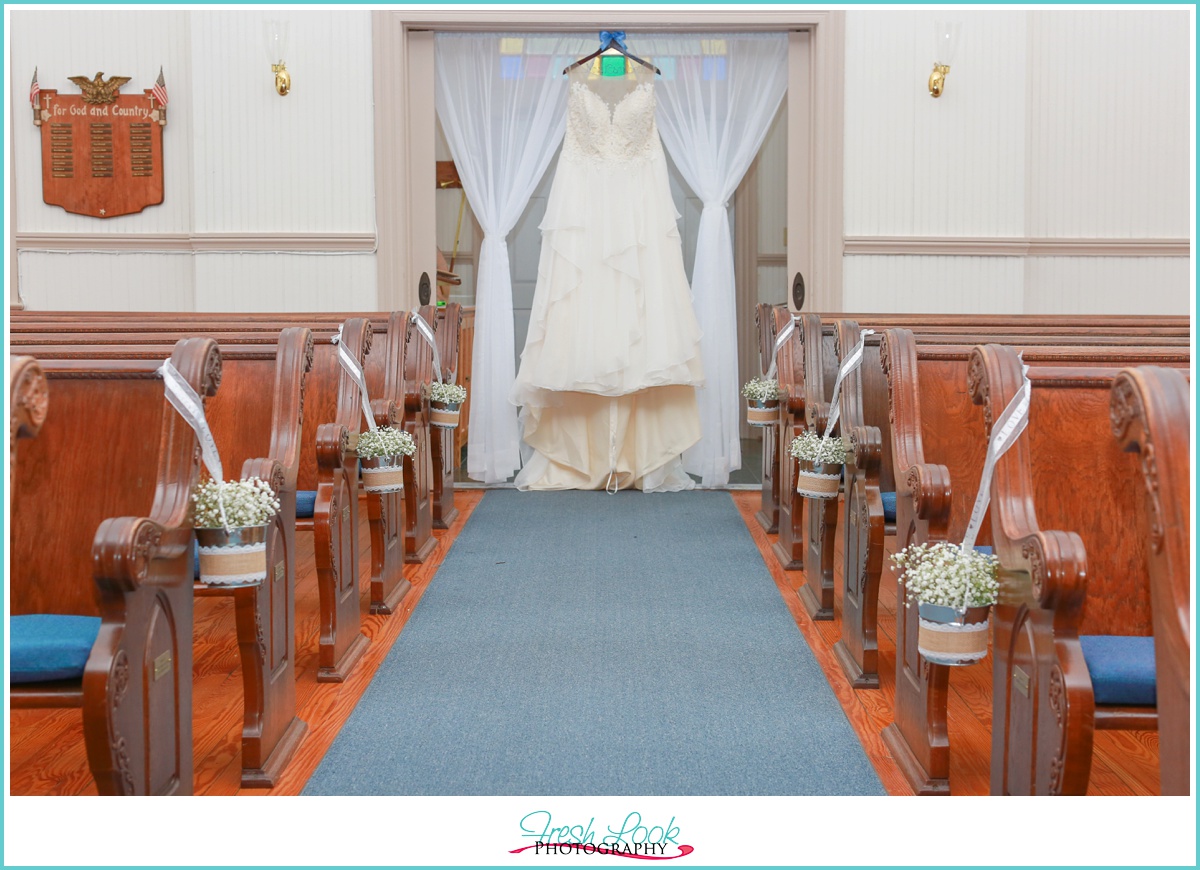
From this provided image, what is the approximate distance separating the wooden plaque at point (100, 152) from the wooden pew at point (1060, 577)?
199 inches

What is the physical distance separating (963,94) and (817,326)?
257 cm

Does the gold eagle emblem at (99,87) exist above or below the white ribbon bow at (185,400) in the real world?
above

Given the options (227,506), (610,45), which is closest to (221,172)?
(610,45)

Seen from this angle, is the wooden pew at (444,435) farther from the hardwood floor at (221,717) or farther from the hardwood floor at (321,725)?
the hardwood floor at (321,725)

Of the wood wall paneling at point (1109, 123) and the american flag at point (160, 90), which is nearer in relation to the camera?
the american flag at point (160, 90)

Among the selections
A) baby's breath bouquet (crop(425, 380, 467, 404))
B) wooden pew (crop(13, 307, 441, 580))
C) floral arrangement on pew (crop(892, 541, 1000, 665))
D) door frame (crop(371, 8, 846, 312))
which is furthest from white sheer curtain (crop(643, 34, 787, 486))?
floral arrangement on pew (crop(892, 541, 1000, 665))

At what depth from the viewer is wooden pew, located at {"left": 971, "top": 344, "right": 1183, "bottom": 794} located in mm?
1580

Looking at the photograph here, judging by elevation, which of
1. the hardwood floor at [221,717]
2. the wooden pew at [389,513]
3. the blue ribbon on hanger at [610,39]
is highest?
the blue ribbon on hanger at [610,39]

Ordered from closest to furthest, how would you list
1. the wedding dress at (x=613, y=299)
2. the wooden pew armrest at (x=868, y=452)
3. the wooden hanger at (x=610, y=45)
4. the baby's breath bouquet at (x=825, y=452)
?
the wooden pew armrest at (x=868, y=452), the baby's breath bouquet at (x=825, y=452), the wedding dress at (x=613, y=299), the wooden hanger at (x=610, y=45)

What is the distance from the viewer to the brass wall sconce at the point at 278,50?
219 inches

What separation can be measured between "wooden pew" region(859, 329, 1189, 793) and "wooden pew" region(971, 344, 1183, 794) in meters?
0.23

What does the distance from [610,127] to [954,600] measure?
4214mm

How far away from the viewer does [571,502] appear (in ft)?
17.8

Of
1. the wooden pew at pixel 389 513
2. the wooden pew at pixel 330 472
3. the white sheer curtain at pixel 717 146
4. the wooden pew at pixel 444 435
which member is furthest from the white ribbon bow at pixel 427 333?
the white sheer curtain at pixel 717 146
